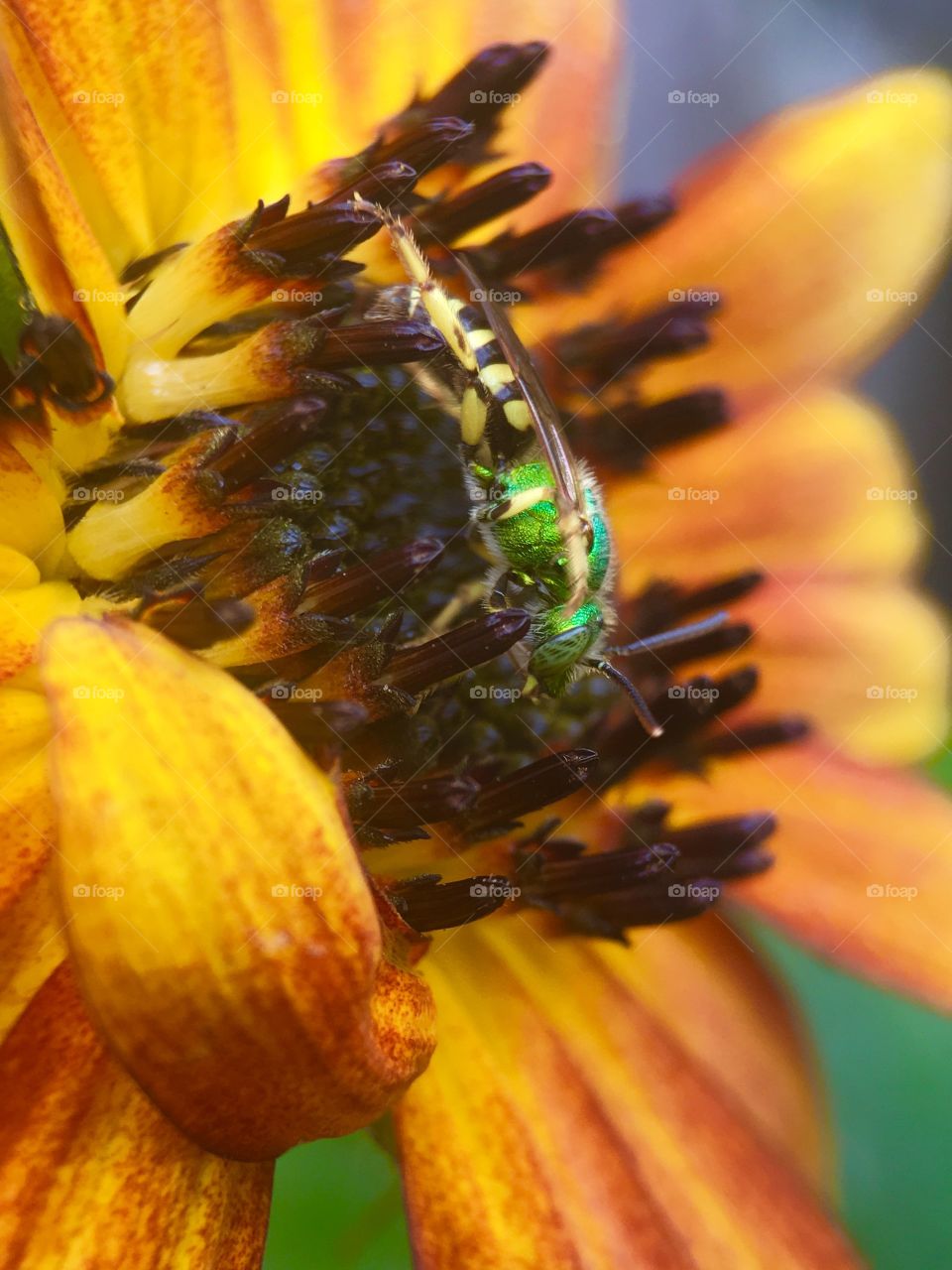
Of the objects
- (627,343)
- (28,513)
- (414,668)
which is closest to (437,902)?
(414,668)

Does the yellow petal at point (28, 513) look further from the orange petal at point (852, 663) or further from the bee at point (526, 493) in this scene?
the orange petal at point (852, 663)

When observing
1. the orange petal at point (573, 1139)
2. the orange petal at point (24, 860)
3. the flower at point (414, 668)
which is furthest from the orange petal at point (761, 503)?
the orange petal at point (24, 860)

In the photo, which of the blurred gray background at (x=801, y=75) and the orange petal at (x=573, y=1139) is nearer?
the orange petal at (x=573, y=1139)

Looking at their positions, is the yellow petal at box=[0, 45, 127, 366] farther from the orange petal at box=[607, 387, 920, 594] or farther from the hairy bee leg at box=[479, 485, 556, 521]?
the orange petal at box=[607, 387, 920, 594]

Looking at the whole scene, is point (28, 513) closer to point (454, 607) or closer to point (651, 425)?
point (454, 607)

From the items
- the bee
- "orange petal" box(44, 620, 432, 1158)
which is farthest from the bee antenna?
"orange petal" box(44, 620, 432, 1158)

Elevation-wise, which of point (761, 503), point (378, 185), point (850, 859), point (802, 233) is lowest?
point (850, 859)

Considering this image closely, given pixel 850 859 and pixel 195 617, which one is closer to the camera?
pixel 195 617
